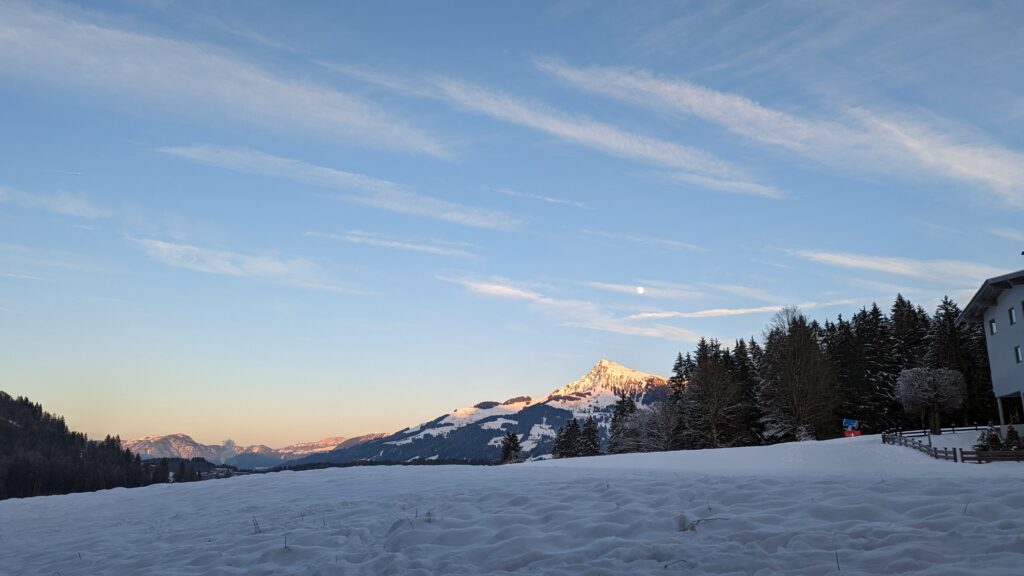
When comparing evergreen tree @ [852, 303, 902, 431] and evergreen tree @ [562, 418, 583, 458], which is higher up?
evergreen tree @ [852, 303, 902, 431]

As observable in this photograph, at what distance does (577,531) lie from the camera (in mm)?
9961

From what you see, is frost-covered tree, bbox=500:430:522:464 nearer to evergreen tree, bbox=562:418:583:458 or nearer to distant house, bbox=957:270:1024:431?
evergreen tree, bbox=562:418:583:458

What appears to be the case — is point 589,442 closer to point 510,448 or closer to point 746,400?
point 510,448

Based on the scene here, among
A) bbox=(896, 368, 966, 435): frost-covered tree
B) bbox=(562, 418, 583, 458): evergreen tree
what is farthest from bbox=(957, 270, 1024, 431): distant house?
bbox=(562, 418, 583, 458): evergreen tree

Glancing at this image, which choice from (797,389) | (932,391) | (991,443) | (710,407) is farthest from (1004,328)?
(710,407)

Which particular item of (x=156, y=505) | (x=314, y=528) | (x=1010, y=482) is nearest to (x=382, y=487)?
(x=314, y=528)

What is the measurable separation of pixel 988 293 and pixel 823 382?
929 inches

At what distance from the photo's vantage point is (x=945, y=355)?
66188 millimetres

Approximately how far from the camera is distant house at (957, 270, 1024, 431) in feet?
123

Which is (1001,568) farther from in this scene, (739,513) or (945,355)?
(945,355)

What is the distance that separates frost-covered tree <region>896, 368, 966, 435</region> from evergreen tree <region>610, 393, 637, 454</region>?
111 ft

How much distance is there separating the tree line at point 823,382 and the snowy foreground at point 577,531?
52.8m

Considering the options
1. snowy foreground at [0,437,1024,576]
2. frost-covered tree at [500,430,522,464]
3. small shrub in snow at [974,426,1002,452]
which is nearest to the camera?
snowy foreground at [0,437,1024,576]

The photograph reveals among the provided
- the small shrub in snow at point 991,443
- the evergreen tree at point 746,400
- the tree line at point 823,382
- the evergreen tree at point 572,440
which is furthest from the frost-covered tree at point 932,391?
the evergreen tree at point 572,440
